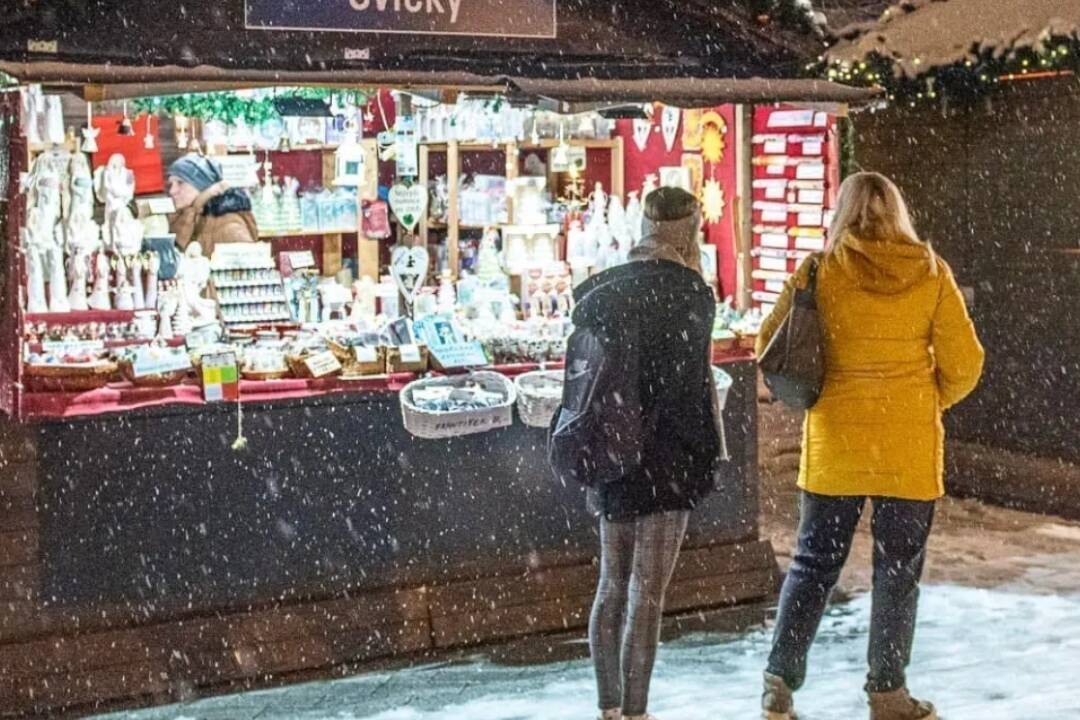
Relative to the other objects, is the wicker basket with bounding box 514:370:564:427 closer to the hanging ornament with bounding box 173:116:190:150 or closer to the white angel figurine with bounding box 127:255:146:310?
the white angel figurine with bounding box 127:255:146:310

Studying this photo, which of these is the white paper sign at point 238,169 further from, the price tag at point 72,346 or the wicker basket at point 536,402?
the wicker basket at point 536,402

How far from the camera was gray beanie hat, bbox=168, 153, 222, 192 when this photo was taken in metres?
9.37

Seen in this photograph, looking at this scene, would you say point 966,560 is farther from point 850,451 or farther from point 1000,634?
point 850,451

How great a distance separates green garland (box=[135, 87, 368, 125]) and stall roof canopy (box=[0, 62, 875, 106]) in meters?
0.99

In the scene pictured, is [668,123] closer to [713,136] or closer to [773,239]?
[713,136]

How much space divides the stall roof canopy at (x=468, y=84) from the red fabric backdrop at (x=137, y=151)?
3971mm

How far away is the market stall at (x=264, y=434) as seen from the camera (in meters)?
6.28

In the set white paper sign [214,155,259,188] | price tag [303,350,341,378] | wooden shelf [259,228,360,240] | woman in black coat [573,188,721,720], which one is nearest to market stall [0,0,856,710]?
price tag [303,350,341,378]

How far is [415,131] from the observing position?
9031 millimetres

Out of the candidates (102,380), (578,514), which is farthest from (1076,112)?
(102,380)

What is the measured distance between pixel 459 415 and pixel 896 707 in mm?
2340

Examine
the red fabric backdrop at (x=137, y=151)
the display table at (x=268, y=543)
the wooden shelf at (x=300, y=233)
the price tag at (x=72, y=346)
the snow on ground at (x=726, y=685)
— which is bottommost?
the snow on ground at (x=726, y=685)

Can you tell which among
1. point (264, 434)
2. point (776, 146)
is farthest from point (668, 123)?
point (264, 434)

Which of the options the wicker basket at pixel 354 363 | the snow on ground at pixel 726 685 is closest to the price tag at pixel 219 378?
the wicker basket at pixel 354 363
